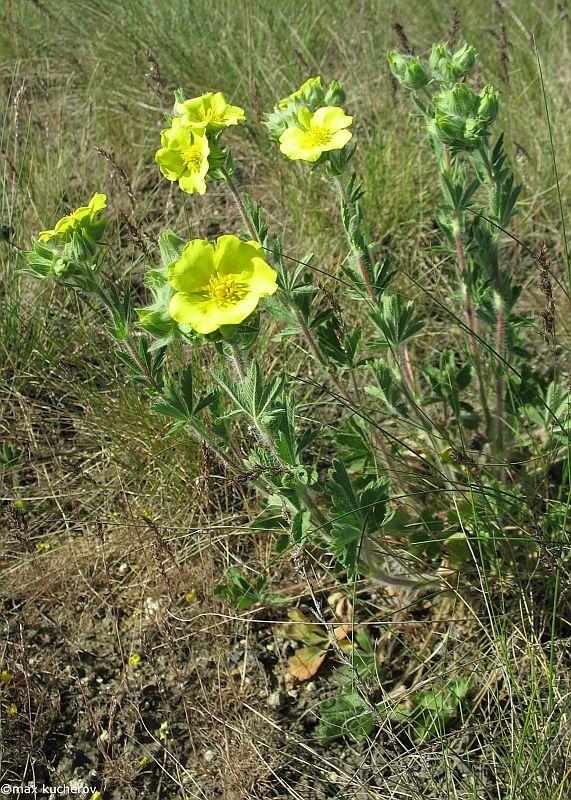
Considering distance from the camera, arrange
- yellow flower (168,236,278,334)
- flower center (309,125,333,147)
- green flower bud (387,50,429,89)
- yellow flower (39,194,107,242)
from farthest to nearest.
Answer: green flower bud (387,50,429,89), flower center (309,125,333,147), yellow flower (39,194,107,242), yellow flower (168,236,278,334)

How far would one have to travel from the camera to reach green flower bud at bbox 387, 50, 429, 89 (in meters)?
1.99

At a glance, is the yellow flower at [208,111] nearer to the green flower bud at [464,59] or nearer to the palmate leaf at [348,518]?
the green flower bud at [464,59]

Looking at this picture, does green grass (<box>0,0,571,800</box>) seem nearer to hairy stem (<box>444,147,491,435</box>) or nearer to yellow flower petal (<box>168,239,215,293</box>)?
hairy stem (<box>444,147,491,435</box>)

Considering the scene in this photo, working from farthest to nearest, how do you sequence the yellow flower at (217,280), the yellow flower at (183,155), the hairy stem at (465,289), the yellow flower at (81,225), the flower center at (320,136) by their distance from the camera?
1. the hairy stem at (465,289)
2. the flower center at (320,136)
3. the yellow flower at (183,155)
4. the yellow flower at (81,225)
5. the yellow flower at (217,280)

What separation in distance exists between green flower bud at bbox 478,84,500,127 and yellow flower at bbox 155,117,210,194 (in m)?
0.71

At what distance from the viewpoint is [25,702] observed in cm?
204

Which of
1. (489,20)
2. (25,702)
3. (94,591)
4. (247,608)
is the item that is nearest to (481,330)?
(247,608)

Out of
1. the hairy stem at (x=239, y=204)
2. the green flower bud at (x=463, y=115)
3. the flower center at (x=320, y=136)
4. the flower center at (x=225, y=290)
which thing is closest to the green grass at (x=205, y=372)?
the hairy stem at (x=239, y=204)

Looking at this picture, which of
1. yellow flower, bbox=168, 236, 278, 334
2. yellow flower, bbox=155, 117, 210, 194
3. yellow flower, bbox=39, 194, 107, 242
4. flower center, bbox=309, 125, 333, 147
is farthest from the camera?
flower center, bbox=309, 125, 333, 147

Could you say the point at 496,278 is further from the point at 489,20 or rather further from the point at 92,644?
the point at 489,20

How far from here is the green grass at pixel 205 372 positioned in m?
1.92

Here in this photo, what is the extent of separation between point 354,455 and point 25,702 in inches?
47.7

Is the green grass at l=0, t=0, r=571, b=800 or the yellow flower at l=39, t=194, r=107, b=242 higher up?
the yellow flower at l=39, t=194, r=107, b=242

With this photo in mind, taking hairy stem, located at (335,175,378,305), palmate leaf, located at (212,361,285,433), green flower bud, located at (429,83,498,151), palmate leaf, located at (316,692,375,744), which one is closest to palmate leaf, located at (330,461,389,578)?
palmate leaf, located at (212,361,285,433)
